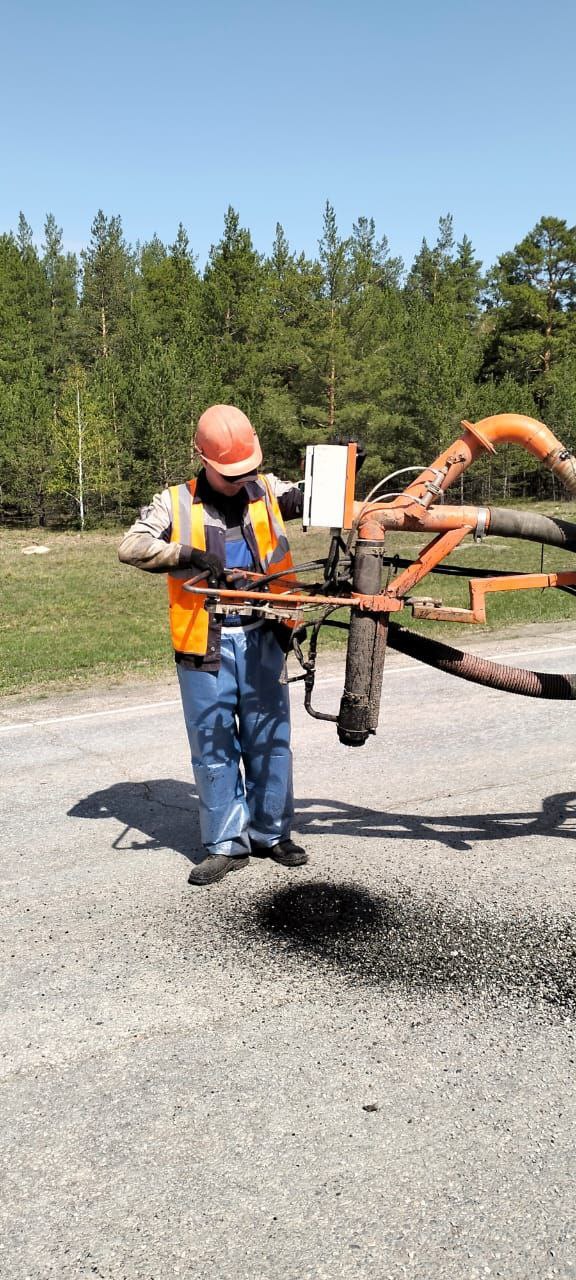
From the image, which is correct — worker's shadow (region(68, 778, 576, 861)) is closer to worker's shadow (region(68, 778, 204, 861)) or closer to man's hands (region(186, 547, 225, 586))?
Answer: worker's shadow (region(68, 778, 204, 861))

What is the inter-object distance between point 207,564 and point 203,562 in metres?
0.02

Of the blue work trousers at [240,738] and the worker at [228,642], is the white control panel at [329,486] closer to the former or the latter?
the worker at [228,642]

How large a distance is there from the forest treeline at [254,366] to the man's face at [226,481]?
98.7ft

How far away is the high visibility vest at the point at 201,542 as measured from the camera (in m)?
4.52

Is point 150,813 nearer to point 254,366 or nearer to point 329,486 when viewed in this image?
point 329,486

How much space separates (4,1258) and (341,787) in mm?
3782

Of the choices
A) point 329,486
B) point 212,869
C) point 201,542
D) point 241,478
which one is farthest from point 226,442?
point 212,869

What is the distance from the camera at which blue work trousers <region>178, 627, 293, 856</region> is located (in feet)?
15.2

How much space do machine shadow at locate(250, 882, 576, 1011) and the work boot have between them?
280 millimetres

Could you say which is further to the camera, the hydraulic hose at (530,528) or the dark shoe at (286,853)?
the dark shoe at (286,853)

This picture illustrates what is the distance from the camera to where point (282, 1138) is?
2.88 metres

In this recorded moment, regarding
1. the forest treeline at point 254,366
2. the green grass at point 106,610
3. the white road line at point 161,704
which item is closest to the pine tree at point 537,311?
the forest treeline at point 254,366

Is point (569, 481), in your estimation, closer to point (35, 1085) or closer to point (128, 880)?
point (128, 880)

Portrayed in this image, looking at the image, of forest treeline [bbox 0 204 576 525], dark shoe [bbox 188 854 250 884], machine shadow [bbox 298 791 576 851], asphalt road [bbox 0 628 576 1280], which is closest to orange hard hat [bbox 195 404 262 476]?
dark shoe [bbox 188 854 250 884]
